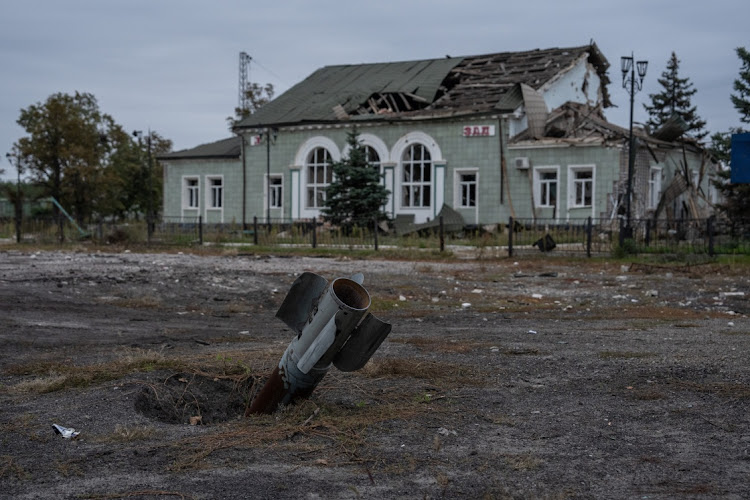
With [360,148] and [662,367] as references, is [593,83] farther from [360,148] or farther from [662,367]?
[662,367]

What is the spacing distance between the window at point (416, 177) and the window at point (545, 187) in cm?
480

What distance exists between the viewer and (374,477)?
4094 millimetres

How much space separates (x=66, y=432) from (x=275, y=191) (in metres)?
35.0

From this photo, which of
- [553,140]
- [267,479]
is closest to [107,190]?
[553,140]

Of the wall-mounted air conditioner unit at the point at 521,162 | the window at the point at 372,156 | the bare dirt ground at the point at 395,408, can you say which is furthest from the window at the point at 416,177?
the bare dirt ground at the point at 395,408

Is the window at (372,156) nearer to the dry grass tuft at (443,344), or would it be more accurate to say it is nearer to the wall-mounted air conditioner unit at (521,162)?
the wall-mounted air conditioner unit at (521,162)

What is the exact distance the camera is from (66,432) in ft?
15.6

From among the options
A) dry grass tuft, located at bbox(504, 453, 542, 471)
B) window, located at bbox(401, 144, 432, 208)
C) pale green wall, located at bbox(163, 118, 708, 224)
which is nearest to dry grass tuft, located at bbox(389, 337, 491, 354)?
dry grass tuft, located at bbox(504, 453, 542, 471)

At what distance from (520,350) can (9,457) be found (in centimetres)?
474

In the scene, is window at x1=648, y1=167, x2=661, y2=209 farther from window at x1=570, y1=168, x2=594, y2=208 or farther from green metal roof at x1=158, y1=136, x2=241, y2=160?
green metal roof at x1=158, y1=136, x2=241, y2=160

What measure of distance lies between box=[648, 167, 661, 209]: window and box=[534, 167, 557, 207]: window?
152 inches

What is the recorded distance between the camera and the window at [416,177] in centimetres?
3522

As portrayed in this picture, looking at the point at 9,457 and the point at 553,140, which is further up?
the point at 553,140

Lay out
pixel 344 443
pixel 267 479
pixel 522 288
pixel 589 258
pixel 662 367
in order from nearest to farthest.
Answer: pixel 267 479 → pixel 344 443 → pixel 662 367 → pixel 522 288 → pixel 589 258
